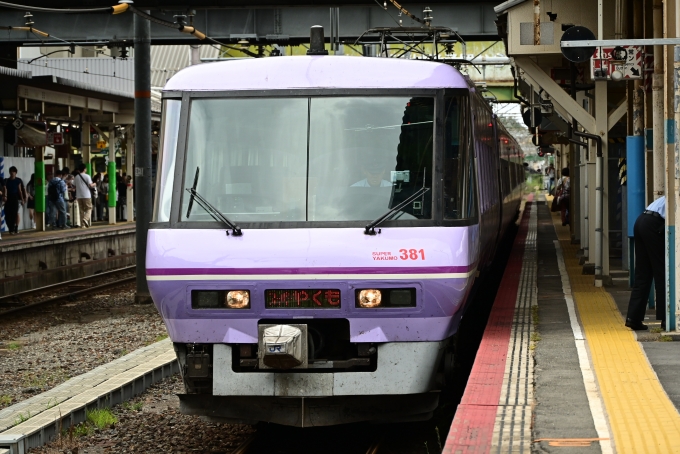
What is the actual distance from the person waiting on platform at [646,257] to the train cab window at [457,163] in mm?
2158

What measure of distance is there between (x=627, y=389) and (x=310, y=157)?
8.39ft

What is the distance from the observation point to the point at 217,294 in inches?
287

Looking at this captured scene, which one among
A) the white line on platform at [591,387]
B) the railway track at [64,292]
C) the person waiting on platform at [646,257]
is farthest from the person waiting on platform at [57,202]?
the person waiting on platform at [646,257]

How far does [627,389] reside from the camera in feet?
22.5

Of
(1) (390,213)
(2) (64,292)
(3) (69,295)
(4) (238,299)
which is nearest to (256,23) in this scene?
(3) (69,295)

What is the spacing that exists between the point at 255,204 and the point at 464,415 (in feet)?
7.13

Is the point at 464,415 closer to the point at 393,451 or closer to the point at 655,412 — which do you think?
the point at 655,412

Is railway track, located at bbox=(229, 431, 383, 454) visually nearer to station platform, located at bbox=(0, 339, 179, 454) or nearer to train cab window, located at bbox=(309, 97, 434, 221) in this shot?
station platform, located at bbox=(0, 339, 179, 454)

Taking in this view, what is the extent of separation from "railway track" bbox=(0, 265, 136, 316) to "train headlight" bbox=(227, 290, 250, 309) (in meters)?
10.1

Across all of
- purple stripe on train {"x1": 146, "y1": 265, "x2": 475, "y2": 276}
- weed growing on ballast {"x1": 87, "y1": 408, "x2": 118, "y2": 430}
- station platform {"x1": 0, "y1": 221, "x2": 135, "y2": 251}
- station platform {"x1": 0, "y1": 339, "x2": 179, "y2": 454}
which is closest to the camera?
purple stripe on train {"x1": 146, "y1": 265, "x2": 475, "y2": 276}

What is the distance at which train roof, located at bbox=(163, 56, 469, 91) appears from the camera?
25.4 ft

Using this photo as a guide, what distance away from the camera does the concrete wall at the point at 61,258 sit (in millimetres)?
20406

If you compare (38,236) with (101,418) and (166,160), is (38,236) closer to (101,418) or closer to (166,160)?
(101,418)

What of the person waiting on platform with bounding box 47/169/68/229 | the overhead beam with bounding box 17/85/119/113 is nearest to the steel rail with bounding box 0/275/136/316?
the overhead beam with bounding box 17/85/119/113
